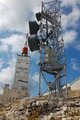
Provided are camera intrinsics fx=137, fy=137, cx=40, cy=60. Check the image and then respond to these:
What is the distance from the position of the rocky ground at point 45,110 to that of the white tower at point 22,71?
54216 mm

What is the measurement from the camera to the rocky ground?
10633 mm

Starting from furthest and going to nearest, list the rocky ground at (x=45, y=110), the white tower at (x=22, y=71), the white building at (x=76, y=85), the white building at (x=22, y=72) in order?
1. the white building at (x=22, y=72)
2. the white tower at (x=22, y=71)
3. the white building at (x=76, y=85)
4. the rocky ground at (x=45, y=110)

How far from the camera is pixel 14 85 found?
218 ft

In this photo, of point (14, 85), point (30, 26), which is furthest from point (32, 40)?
point (14, 85)

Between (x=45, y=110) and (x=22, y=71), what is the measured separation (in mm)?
62036

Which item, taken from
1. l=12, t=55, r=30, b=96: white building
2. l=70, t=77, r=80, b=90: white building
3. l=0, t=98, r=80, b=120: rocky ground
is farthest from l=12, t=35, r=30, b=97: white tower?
l=0, t=98, r=80, b=120: rocky ground

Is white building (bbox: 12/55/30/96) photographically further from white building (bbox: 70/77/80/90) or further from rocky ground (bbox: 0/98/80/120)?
rocky ground (bbox: 0/98/80/120)

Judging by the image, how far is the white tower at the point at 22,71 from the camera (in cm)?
6644

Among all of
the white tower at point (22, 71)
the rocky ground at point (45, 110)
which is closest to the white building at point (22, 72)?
the white tower at point (22, 71)

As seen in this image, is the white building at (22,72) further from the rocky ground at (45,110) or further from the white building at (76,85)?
the rocky ground at (45,110)

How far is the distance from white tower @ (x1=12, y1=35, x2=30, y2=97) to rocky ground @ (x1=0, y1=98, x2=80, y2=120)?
178 ft

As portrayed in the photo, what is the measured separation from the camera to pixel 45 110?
11516 millimetres

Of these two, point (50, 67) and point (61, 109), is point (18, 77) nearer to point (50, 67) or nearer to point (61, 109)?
point (50, 67)

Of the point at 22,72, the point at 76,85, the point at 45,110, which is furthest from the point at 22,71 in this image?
the point at 45,110
